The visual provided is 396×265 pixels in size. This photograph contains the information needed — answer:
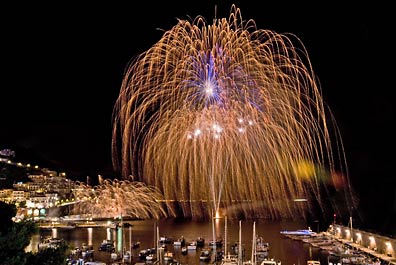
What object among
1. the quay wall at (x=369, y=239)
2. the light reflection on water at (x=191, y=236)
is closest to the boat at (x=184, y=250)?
the light reflection on water at (x=191, y=236)

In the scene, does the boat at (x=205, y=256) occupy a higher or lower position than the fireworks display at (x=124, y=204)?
lower

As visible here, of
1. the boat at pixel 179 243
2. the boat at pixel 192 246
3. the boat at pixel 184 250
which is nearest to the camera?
the boat at pixel 184 250

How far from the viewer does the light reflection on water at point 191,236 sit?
22734mm

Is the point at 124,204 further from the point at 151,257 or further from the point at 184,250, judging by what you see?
the point at 151,257

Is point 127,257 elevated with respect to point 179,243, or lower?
lower

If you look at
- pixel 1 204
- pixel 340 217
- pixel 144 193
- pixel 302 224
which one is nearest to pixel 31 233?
pixel 1 204

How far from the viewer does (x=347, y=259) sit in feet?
65.7

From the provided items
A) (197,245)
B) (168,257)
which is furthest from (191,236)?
(168,257)

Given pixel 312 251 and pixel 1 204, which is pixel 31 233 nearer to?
pixel 1 204

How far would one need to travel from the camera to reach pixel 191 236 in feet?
96.8

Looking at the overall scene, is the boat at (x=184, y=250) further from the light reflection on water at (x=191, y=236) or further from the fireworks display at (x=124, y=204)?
the fireworks display at (x=124, y=204)

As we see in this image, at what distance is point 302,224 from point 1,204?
32376 millimetres

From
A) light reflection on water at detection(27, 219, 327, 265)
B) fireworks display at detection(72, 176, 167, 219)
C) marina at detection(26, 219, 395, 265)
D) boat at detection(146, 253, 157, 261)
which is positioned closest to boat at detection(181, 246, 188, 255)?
marina at detection(26, 219, 395, 265)

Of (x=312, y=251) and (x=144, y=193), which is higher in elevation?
(x=144, y=193)
